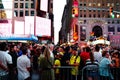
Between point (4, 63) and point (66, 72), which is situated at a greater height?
point (4, 63)

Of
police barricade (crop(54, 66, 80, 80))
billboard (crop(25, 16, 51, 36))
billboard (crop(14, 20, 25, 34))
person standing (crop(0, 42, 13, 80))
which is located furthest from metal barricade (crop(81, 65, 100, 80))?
billboard (crop(25, 16, 51, 36))

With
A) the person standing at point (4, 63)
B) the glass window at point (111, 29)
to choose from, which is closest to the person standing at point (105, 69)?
the person standing at point (4, 63)

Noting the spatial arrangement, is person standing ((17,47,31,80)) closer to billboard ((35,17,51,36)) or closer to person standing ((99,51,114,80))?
person standing ((99,51,114,80))

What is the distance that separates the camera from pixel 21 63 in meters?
13.1

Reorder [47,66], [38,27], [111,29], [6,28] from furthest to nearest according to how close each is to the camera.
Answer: [111,29] → [38,27] → [6,28] → [47,66]

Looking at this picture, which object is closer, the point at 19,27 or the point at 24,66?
the point at 24,66

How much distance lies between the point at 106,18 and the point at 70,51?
514ft

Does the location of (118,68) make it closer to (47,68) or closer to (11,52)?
(47,68)

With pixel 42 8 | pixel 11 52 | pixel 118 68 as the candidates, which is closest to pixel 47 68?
pixel 118 68

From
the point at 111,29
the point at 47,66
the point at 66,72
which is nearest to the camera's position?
the point at 47,66

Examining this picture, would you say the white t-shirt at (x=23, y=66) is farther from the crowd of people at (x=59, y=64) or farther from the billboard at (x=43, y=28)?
the billboard at (x=43, y=28)

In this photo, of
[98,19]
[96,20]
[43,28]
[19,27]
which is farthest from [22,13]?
[98,19]

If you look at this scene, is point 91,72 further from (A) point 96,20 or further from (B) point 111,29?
(B) point 111,29

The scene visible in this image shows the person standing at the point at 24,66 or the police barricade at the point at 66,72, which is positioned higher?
the person standing at the point at 24,66
